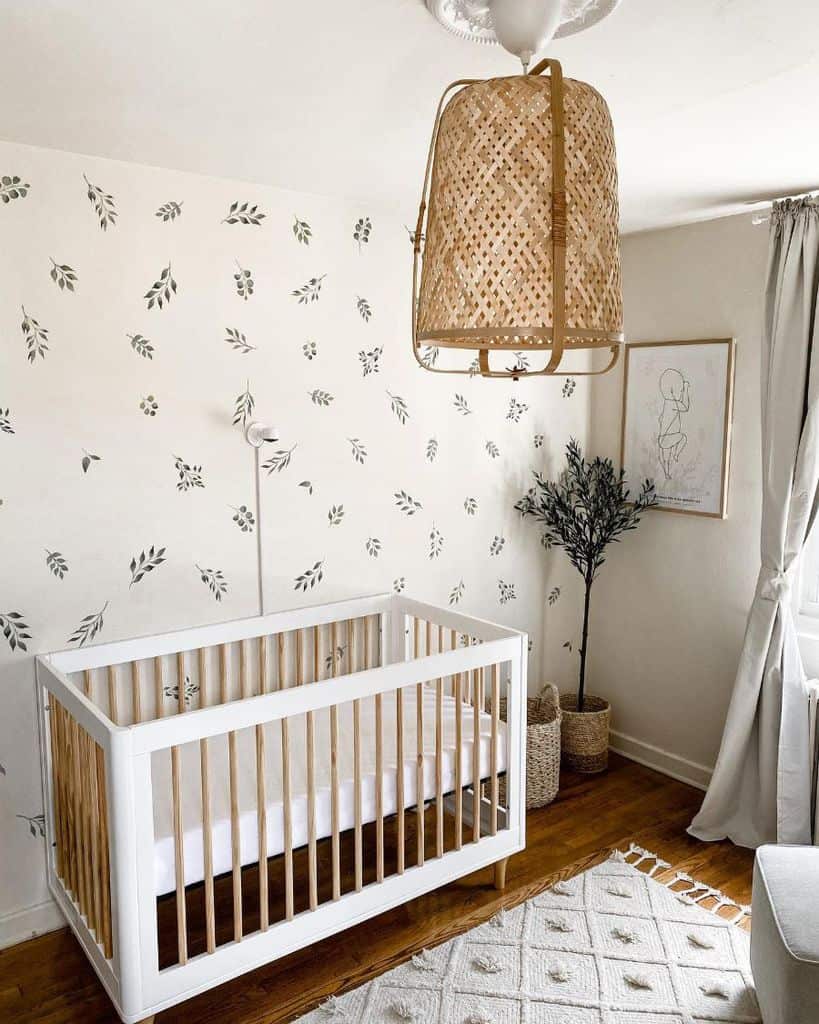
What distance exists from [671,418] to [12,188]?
2.62 metres

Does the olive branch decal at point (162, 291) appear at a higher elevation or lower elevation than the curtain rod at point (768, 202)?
lower

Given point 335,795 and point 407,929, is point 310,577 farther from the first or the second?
point 407,929

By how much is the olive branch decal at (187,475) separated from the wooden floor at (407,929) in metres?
1.47

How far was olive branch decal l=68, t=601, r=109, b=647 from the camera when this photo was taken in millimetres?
2629

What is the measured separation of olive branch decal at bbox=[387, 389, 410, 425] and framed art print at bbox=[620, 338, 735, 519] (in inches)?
43.4

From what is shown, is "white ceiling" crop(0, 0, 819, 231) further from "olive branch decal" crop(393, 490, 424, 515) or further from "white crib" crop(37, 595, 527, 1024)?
"white crib" crop(37, 595, 527, 1024)

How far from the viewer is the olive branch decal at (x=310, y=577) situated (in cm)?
313

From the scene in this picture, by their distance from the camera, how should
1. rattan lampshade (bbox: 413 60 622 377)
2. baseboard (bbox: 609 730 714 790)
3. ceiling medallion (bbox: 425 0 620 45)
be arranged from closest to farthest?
rattan lampshade (bbox: 413 60 622 377)
ceiling medallion (bbox: 425 0 620 45)
baseboard (bbox: 609 730 714 790)

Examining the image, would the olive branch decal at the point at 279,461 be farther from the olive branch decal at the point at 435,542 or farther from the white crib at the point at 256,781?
the olive branch decal at the point at 435,542

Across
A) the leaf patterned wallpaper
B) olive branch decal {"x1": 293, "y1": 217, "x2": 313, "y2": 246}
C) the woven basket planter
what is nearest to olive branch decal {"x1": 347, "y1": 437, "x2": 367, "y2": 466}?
the leaf patterned wallpaper

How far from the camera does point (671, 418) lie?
3617mm

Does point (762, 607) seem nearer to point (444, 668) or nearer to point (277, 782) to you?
point (444, 668)

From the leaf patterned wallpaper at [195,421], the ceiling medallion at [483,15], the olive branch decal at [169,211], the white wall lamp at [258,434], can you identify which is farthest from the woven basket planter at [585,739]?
the ceiling medallion at [483,15]

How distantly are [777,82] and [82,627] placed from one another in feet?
7.94
